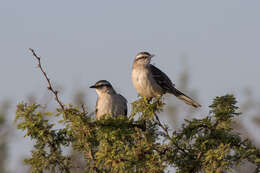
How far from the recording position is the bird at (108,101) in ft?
41.9

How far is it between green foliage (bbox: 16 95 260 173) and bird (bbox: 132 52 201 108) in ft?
14.3

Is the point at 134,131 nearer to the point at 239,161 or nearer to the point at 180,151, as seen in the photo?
the point at 180,151

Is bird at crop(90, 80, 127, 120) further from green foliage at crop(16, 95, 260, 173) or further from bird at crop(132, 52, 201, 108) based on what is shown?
green foliage at crop(16, 95, 260, 173)

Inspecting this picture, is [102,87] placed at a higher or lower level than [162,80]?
higher

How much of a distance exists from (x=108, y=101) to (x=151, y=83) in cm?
208

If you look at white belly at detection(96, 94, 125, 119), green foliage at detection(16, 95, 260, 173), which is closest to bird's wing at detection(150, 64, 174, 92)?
white belly at detection(96, 94, 125, 119)

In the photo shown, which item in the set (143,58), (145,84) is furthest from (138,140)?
(143,58)

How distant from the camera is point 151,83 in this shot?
1130 cm

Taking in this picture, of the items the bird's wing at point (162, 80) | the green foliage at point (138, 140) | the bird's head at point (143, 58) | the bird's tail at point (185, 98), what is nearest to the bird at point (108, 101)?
the bird's head at point (143, 58)

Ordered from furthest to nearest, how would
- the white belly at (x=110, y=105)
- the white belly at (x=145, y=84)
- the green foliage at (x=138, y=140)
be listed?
1. the white belly at (x=110, y=105)
2. the white belly at (x=145, y=84)
3. the green foliage at (x=138, y=140)

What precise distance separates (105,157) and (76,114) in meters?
1.03

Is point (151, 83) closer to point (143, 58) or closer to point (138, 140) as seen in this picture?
point (143, 58)

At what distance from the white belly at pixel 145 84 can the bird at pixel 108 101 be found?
157 centimetres

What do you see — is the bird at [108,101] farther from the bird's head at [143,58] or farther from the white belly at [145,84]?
the white belly at [145,84]
